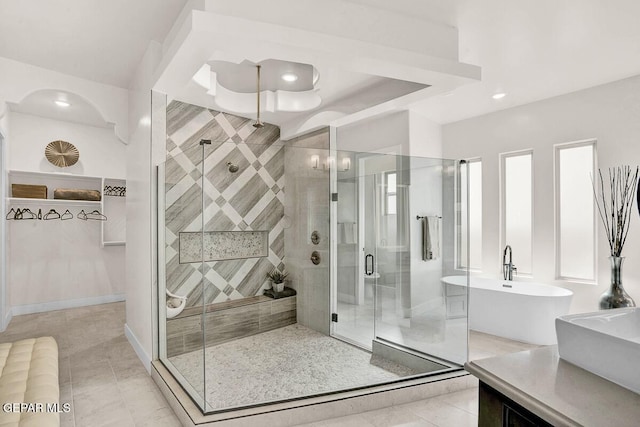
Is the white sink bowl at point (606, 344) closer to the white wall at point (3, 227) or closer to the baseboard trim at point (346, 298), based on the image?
the baseboard trim at point (346, 298)

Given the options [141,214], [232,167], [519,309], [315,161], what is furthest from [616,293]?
[141,214]

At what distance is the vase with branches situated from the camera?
325 cm

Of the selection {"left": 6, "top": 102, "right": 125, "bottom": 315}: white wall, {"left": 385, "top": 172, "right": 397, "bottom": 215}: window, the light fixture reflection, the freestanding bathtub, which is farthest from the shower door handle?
{"left": 6, "top": 102, "right": 125, "bottom": 315}: white wall

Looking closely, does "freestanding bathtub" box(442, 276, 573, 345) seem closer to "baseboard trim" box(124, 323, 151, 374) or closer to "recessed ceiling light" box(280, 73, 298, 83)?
"recessed ceiling light" box(280, 73, 298, 83)

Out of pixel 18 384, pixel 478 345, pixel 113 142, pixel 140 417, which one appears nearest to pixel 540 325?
pixel 478 345

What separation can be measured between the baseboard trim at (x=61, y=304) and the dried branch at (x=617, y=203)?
625 centimetres

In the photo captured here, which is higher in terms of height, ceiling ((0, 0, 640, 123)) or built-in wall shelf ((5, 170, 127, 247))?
ceiling ((0, 0, 640, 123))

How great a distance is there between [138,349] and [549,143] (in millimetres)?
4728

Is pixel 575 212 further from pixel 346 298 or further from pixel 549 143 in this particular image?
pixel 346 298

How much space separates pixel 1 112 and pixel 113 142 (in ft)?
7.39

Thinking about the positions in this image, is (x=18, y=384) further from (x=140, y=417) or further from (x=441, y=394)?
(x=441, y=394)

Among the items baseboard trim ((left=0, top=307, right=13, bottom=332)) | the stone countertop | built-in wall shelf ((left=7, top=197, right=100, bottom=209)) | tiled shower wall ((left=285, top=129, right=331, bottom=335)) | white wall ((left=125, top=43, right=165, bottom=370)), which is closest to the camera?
the stone countertop

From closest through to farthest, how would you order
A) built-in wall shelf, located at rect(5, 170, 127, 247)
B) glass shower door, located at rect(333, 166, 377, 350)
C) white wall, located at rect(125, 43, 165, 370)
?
1. white wall, located at rect(125, 43, 165, 370)
2. glass shower door, located at rect(333, 166, 377, 350)
3. built-in wall shelf, located at rect(5, 170, 127, 247)

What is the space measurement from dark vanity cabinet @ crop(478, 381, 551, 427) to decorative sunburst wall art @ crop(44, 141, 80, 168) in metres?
5.68
